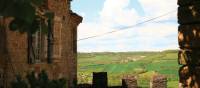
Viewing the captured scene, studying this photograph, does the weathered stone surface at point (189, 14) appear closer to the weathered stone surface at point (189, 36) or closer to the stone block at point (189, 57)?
the weathered stone surface at point (189, 36)

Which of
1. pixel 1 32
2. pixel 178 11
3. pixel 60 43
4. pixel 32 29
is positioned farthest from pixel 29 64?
pixel 32 29

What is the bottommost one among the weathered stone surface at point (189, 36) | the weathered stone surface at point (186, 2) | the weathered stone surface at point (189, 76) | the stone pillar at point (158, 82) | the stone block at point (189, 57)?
the stone pillar at point (158, 82)

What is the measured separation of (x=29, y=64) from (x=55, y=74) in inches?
103

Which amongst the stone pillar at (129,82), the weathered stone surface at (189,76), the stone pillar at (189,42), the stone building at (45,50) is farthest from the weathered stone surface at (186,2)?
the stone pillar at (129,82)

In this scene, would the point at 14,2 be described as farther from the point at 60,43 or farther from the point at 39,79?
the point at 60,43

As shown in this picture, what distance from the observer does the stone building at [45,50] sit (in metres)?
12.9

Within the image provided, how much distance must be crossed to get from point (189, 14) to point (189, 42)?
0.42 meters

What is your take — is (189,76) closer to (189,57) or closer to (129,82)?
(189,57)

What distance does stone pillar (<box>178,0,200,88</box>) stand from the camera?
700cm

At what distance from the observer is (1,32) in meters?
12.5

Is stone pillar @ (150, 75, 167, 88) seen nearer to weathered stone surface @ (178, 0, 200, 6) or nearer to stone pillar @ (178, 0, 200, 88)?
stone pillar @ (178, 0, 200, 88)

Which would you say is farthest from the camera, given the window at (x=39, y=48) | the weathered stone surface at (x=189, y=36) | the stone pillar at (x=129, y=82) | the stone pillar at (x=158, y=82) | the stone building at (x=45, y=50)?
the stone pillar at (x=158, y=82)

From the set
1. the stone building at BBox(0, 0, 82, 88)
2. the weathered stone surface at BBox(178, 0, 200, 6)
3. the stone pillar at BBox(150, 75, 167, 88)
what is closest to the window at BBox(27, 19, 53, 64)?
the stone building at BBox(0, 0, 82, 88)

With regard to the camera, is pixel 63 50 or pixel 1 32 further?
pixel 63 50
